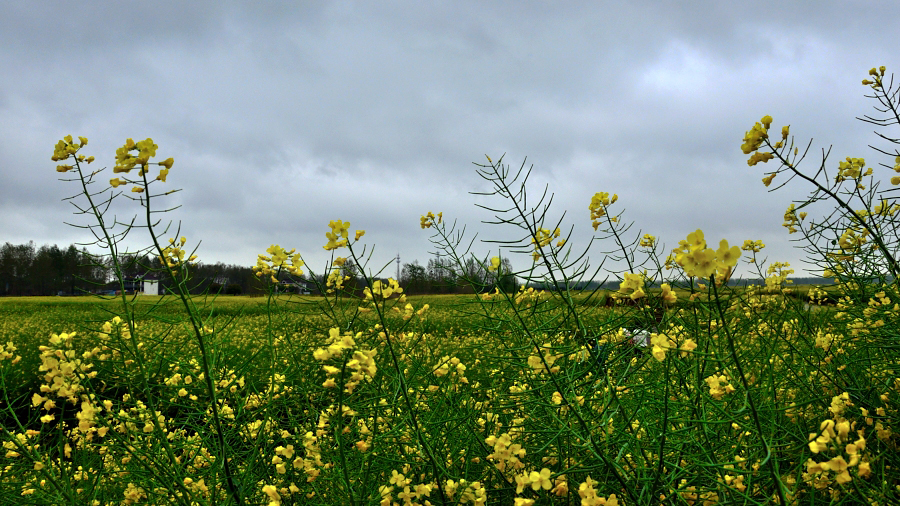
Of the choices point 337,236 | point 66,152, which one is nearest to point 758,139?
point 337,236

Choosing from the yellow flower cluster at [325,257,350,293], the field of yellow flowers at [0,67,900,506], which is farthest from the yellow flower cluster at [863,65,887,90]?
the yellow flower cluster at [325,257,350,293]

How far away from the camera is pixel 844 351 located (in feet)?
9.09

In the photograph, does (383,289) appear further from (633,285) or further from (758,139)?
(758,139)

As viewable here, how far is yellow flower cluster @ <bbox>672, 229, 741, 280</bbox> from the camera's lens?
106cm

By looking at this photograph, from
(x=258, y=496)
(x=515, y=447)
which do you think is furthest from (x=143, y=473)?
(x=515, y=447)

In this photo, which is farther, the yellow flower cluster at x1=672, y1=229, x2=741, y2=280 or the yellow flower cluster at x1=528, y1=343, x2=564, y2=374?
the yellow flower cluster at x1=528, y1=343, x2=564, y2=374

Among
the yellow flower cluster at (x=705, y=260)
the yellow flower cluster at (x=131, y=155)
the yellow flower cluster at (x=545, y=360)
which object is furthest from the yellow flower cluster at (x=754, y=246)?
the yellow flower cluster at (x=131, y=155)

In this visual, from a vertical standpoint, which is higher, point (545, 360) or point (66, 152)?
point (66, 152)

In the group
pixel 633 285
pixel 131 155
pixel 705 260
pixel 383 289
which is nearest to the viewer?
pixel 705 260

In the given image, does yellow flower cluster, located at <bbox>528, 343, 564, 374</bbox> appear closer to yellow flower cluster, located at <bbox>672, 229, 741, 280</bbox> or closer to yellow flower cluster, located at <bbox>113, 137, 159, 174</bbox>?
yellow flower cluster, located at <bbox>672, 229, 741, 280</bbox>

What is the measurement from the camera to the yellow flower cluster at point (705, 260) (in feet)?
3.49

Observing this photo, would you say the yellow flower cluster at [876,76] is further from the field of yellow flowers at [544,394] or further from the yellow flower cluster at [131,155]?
the yellow flower cluster at [131,155]

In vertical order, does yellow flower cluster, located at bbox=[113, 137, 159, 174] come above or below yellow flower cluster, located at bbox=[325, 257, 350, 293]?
above

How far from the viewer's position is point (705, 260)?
1.07 m
